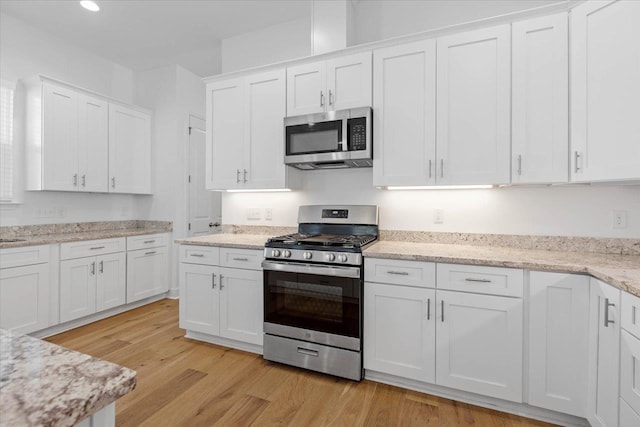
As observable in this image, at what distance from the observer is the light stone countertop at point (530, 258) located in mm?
1569

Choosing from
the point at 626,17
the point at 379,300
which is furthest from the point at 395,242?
the point at 626,17

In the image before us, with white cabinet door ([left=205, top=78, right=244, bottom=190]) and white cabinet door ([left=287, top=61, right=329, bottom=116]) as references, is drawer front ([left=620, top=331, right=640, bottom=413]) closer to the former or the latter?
white cabinet door ([left=287, top=61, right=329, bottom=116])

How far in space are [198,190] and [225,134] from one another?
5.70 ft

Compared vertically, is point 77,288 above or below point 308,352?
above

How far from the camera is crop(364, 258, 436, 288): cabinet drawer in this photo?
6.82ft

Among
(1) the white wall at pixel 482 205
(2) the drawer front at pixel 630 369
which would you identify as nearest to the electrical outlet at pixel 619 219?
(1) the white wall at pixel 482 205

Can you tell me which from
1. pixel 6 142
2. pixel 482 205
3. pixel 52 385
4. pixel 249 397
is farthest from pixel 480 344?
pixel 6 142

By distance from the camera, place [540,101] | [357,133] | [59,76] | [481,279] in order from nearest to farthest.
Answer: [481,279], [540,101], [357,133], [59,76]

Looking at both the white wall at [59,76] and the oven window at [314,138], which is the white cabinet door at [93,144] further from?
the oven window at [314,138]

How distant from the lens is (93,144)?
3646 millimetres

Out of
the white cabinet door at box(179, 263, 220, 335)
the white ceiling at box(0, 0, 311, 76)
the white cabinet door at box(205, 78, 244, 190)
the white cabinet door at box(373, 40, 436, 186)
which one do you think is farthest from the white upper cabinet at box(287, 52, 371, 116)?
the white cabinet door at box(179, 263, 220, 335)

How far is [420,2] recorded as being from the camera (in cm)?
275

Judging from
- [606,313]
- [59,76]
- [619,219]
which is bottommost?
[606,313]

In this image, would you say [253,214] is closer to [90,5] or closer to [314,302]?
[314,302]
